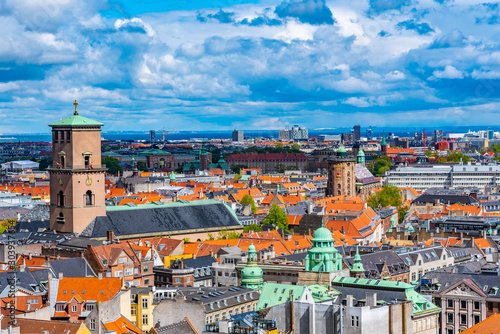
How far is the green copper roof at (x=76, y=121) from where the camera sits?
361 ft

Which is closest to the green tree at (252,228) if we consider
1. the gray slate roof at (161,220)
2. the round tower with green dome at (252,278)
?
the gray slate roof at (161,220)

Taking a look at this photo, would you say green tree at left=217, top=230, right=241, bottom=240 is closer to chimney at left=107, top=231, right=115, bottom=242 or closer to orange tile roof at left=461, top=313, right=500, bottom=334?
chimney at left=107, top=231, right=115, bottom=242

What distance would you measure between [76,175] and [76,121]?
649cm

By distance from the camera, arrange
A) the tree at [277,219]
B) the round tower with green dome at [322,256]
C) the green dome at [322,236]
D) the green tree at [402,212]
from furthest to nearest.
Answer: the green tree at [402,212] → the tree at [277,219] → the green dome at [322,236] → the round tower with green dome at [322,256]

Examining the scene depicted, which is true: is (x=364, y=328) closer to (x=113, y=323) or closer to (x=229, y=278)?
(x=113, y=323)

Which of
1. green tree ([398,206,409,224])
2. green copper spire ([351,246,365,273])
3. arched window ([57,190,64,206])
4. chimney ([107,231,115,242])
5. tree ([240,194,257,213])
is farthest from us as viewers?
tree ([240,194,257,213])

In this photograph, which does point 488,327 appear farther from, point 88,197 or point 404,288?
point 88,197

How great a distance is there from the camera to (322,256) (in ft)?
277

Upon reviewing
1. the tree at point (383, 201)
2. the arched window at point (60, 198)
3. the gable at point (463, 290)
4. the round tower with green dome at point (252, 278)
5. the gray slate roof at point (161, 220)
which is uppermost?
the arched window at point (60, 198)

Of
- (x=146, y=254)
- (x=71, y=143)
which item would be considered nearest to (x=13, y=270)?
(x=146, y=254)

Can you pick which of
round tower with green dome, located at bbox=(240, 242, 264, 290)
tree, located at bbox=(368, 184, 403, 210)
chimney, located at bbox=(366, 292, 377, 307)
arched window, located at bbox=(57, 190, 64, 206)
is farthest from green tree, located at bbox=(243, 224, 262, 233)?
chimney, located at bbox=(366, 292, 377, 307)

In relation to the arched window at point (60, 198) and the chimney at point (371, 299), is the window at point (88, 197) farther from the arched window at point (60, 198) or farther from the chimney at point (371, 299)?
the chimney at point (371, 299)

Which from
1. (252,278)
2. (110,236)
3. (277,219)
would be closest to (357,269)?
(252,278)

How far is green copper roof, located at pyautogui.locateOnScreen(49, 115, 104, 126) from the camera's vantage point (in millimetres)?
110000
